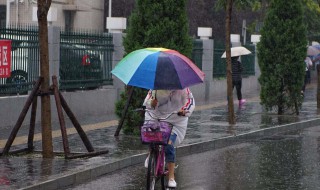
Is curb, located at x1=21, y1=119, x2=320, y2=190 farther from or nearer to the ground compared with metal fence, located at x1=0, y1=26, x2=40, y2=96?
nearer to the ground

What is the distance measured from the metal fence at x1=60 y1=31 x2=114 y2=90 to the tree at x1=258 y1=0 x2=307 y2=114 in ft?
13.3

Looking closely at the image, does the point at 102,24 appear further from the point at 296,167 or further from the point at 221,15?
the point at 296,167

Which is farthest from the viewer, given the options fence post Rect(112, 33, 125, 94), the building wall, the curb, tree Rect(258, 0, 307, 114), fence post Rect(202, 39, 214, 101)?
the building wall

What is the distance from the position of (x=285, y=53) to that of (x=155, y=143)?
13036 millimetres

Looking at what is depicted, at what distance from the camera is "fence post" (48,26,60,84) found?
20.2 meters

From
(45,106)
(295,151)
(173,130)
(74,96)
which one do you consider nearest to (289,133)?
(295,151)

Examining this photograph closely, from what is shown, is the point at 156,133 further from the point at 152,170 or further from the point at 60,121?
the point at 60,121

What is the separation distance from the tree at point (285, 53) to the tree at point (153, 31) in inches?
240

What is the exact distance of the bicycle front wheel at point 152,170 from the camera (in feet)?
34.1

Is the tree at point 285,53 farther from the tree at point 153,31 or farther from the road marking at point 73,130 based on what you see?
the tree at point 153,31

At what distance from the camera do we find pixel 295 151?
16.1 meters

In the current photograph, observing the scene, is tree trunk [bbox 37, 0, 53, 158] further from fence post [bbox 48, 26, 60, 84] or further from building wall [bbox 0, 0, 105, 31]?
building wall [bbox 0, 0, 105, 31]

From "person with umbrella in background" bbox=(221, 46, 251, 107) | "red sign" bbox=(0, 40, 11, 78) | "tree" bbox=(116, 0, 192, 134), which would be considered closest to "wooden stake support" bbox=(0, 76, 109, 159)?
"tree" bbox=(116, 0, 192, 134)

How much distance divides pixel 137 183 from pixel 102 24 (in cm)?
3502
